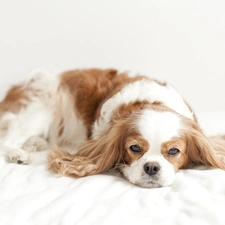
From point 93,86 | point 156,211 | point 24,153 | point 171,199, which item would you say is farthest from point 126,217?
point 93,86

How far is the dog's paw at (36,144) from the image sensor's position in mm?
3076

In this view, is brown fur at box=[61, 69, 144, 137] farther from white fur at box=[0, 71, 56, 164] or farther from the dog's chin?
the dog's chin

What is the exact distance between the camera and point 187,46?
383 centimetres

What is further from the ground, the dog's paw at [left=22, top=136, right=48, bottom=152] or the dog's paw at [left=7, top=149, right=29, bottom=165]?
the dog's paw at [left=7, top=149, right=29, bottom=165]

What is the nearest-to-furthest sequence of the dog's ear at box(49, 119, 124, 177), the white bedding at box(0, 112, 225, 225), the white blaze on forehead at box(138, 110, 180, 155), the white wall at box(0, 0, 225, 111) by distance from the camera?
the white bedding at box(0, 112, 225, 225) → the white blaze on forehead at box(138, 110, 180, 155) → the dog's ear at box(49, 119, 124, 177) → the white wall at box(0, 0, 225, 111)

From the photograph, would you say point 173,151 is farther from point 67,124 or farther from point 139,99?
point 67,124

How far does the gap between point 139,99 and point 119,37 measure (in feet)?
3.75

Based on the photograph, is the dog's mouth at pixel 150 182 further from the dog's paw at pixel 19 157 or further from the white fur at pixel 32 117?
the white fur at pixel 32 117

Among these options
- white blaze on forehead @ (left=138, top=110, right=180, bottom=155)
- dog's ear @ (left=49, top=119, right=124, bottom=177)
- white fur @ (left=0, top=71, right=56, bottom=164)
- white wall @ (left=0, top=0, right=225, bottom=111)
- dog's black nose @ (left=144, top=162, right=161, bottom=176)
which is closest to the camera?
dog's black nose @ (left=144, top=162, right=161, bottom=176)

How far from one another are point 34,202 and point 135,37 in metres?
2.04

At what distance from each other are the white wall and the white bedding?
1.46m

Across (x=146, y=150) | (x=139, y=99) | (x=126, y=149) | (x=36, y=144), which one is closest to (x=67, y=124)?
(x=36, y=144)

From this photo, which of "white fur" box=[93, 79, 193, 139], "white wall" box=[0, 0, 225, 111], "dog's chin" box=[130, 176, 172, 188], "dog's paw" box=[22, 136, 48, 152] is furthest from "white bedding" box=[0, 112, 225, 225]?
"white wall" box=[0, 0, 225, 111]

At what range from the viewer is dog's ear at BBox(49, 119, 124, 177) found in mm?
2490
